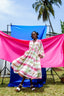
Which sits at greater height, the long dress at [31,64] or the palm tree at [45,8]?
the palm tree at [45,8]

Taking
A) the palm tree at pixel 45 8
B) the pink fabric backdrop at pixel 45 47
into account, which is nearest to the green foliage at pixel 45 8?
the palm tree at pixel 45 8

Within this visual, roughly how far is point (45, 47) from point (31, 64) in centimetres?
115

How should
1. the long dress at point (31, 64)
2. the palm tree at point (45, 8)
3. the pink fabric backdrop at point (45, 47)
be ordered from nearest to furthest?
the long dress at point (31, 64), the pink fabric backdrop at point (45, 47), the palm tree at point (45, 8)

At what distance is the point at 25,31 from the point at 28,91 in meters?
2.31

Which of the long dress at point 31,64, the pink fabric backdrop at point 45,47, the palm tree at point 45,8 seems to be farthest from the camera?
the palm tree at point 45,8

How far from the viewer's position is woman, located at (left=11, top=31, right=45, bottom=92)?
457 cm

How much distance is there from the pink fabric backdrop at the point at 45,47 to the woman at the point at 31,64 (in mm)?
573

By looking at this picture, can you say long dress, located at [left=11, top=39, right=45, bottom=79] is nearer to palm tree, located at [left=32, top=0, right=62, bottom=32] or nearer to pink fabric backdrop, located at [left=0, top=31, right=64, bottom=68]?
pink fabric backdrop, located at [left=0, top=31, right=64, bottom=68]

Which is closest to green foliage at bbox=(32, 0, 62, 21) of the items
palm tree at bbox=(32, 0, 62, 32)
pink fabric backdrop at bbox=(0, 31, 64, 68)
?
palm tree at bbox=(32, 0, 62, 32)

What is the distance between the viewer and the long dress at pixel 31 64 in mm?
4574

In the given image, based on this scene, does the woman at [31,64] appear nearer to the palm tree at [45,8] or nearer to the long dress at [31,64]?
the long dress at [31,64]

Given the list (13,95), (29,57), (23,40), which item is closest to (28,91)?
(13,95)

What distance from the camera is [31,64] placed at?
4.64 metres

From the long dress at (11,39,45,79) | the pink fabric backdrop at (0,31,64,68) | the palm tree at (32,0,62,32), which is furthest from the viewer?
the palm tree at (32,0,62,32)
